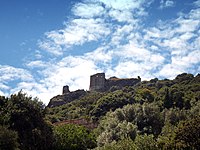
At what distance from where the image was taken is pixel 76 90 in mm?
148375

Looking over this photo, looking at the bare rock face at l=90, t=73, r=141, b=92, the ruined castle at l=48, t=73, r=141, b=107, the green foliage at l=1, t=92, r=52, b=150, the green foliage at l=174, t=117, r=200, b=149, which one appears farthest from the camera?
the bare rock face at l=90, t=73, r=141, b=92

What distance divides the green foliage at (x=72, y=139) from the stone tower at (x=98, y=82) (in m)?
115

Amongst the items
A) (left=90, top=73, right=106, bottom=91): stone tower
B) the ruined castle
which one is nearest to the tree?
the ruined castle

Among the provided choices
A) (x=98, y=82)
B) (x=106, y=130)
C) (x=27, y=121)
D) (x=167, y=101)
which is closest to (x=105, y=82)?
(x=98, y=82)

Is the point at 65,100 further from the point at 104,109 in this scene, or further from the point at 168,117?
the point at 168,117

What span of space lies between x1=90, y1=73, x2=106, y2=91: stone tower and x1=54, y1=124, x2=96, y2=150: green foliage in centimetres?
11454

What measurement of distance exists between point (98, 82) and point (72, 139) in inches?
4814

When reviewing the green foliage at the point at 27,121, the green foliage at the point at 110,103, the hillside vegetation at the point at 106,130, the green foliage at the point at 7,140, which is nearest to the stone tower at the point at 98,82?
the green foliage at the point at 110,103

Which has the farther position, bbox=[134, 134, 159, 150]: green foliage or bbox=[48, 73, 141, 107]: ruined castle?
bbox=[48, 73, 141, 107]: ruined castle

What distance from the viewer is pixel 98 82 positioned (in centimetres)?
17050

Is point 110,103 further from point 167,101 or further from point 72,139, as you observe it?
point 72,139

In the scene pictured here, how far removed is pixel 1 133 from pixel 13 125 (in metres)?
6.26

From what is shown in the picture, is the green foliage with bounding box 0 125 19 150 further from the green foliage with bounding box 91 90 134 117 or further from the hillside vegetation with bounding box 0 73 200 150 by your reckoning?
the green foliage with bounding box 91 90 134 117

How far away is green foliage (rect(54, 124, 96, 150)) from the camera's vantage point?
46.9 m
